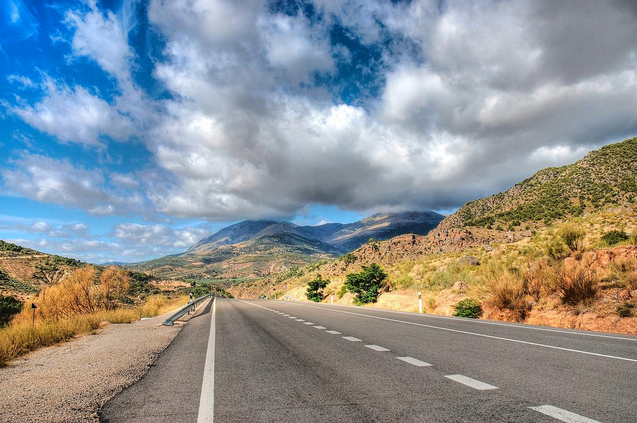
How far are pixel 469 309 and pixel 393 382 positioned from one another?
12386mm

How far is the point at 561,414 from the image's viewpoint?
11.7ft

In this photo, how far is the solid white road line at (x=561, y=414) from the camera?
3.38 meters

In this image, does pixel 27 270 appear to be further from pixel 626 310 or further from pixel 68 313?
pixel 626 310

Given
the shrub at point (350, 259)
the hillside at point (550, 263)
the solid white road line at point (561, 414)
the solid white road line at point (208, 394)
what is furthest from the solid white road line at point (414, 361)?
the shrub at point (350, 259)

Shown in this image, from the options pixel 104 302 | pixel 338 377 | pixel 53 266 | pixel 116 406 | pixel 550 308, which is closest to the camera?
pixel 116 406

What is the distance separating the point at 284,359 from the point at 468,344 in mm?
4117

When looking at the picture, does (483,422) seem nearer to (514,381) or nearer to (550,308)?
(514,381)

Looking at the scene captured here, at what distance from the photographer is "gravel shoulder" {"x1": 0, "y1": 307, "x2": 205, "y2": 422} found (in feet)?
13.4

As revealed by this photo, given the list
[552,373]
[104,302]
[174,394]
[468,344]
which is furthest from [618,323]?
[104,302]

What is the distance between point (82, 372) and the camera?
6090 mm

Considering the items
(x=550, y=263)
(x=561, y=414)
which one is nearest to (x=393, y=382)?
(x=561, y=414)

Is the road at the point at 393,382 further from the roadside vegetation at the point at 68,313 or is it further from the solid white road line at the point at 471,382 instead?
the roadside vegetation at the point at 68,313

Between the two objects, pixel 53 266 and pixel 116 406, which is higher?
pixel 53 266

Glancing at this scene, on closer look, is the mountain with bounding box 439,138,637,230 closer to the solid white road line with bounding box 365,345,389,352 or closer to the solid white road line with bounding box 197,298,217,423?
the solid white road line with bounding box 365,345,389,352
